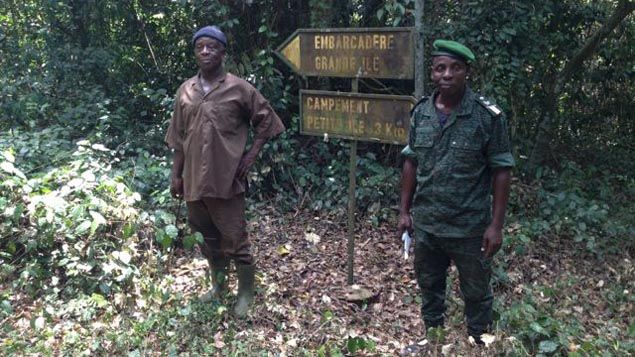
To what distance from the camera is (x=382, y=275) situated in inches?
202

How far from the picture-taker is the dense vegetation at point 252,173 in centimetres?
407

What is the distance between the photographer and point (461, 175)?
320cm

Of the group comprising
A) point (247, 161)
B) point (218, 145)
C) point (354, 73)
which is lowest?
point (247, 161)

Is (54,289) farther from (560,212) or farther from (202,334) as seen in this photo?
(560,212)

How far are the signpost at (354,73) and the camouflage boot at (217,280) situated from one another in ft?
3.27

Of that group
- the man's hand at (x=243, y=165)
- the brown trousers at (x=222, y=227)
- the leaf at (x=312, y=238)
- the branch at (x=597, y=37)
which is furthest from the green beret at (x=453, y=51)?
the branch at (x=597, y=37)

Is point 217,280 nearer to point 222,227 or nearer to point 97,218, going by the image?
point 222,227

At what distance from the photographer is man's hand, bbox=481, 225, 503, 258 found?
10.5ft

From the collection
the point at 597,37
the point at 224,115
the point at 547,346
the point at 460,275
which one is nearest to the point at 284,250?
the point at 224,115

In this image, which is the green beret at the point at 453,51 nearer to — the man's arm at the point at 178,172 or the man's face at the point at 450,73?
the man's face at the point at 450,73

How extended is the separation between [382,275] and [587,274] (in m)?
1.78

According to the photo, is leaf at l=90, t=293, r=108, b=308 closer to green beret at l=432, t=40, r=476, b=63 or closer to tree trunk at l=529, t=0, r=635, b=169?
green beret at l=432, t=40, r=476, b=63

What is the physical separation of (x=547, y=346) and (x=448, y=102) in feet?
4.63

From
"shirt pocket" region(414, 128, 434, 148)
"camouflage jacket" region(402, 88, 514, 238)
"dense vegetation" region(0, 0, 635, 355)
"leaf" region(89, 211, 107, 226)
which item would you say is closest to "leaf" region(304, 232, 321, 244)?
"dense vegetation" region(0, 0, 635, 355)
